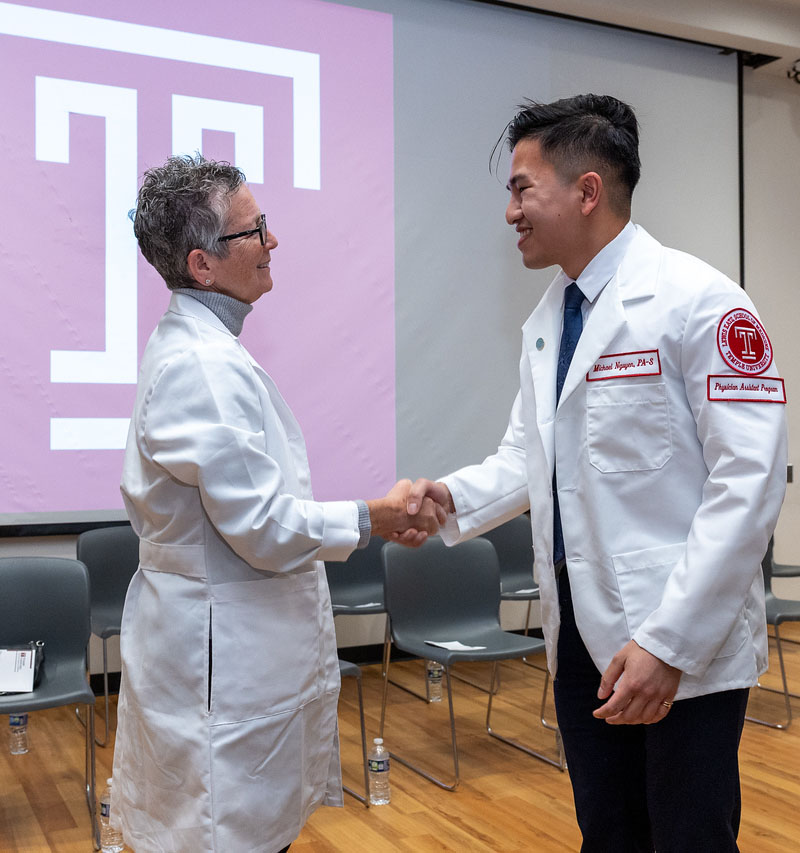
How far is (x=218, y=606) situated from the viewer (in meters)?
1.72

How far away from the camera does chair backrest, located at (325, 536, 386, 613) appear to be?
4493 millimetres

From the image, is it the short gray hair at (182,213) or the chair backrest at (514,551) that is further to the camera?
the chair backrest at (514,551)

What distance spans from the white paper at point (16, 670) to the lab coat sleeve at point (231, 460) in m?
1.73

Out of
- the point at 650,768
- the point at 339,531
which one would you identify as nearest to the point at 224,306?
the point at 339,531

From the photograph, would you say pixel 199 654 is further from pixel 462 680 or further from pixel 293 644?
pixel 462 680

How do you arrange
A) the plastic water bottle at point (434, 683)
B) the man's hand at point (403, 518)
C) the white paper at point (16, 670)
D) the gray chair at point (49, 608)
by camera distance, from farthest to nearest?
the plastic water bottle at point (434, 683) → the gray chair at point (49, 608) → the white paper at point (16, 670) → the man's hand at point (403, 518)

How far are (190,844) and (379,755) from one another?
1679 mm

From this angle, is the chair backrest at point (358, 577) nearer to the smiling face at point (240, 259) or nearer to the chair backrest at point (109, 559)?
the chair backrest at point (109, 559)

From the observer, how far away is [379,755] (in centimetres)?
331

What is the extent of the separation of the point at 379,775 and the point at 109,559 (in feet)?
5.35

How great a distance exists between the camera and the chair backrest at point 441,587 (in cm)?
382

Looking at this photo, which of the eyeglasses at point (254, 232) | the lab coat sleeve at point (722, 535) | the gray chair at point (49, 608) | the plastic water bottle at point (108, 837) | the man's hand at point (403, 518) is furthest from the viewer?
the gray chair at point (49, 608)

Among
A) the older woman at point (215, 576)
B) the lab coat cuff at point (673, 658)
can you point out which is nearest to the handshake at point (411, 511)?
the older woman at point (215, 576)

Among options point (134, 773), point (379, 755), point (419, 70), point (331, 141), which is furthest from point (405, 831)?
point (419, 70)
